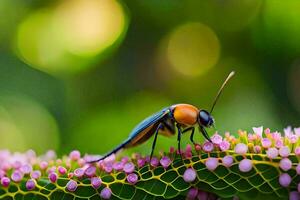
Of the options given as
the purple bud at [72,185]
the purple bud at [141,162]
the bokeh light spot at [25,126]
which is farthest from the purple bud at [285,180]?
the bokeh light spot at [25,126]

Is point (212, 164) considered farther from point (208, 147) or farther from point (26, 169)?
point (26, 169)

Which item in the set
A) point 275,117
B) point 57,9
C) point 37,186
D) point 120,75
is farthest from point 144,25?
point 37,186

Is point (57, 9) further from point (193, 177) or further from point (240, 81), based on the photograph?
point (193, 177)

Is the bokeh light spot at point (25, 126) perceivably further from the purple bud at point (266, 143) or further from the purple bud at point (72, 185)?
the purple bud at point (266, 143)

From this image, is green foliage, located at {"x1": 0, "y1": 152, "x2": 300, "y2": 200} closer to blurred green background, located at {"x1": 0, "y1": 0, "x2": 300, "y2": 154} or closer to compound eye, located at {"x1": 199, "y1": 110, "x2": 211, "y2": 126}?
compound eye, located at {"x1": 199, "y1": 110, "x2": 211, "y2": 126}

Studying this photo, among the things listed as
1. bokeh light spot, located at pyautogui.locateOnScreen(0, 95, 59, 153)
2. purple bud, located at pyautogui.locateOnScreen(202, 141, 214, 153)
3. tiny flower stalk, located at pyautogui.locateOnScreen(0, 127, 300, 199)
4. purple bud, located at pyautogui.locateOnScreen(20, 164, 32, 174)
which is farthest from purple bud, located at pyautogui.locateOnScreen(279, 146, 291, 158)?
bokeh light spot, located at pyautogui.locateOnScreen(0, 95, 59, 153)

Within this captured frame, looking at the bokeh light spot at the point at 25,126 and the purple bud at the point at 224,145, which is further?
the bokeh light spot at the point at 25,126
